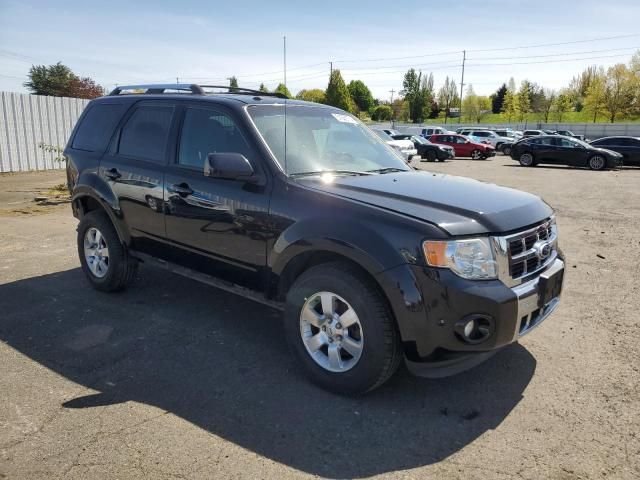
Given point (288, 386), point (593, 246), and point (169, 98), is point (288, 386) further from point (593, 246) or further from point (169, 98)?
point (593, 246)

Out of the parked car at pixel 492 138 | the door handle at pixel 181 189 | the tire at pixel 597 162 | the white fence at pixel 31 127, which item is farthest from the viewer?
the parked car at pixel 492 138

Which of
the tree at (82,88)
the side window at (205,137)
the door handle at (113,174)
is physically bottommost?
the door handle at (113,174)

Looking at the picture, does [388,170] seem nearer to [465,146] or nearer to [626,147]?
[626,147]

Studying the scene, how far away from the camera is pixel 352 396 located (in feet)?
10.8

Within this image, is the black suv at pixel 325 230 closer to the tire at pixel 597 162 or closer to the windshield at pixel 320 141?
the windshield at pixel 320 141

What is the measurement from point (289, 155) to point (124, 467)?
2.31 meters

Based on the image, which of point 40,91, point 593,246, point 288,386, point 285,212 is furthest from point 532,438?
point 40,91

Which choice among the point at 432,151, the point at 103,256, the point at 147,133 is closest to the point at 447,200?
the point at 147,133

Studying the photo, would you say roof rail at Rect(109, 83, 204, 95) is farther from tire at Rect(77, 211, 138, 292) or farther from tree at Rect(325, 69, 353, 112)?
tree at Rect(325, 69, 353, 112)

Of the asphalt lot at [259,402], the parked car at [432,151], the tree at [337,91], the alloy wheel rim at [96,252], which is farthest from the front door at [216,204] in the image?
the tree at [337,91]

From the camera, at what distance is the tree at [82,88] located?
4603cm

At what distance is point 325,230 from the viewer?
3.23 meters

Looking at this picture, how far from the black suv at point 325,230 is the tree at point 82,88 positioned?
45990 millimetres

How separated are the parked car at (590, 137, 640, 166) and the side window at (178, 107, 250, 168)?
2397 cm
